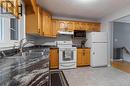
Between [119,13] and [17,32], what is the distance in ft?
11.5

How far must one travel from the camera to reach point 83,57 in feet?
16.5

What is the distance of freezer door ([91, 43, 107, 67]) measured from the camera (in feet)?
16.2

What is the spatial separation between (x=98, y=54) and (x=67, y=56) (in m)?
1.41

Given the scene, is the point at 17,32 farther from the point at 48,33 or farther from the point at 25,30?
the point at 48,33

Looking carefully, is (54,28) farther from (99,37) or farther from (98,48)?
(98,48)

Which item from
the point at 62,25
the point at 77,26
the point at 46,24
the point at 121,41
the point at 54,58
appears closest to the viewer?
the point at 46,24

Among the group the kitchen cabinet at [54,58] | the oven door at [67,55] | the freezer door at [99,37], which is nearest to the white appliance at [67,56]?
the oven door at [67,55]

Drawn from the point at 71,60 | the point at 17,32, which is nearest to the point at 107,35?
the point at 71,60

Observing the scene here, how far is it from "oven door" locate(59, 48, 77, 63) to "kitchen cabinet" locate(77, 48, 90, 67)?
33cm

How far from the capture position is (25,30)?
11.5ft

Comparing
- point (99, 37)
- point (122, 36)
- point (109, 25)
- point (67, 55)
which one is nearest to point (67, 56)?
point (67, 55)

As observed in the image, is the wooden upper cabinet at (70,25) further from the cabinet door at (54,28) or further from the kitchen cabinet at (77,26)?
the cabinet door at (54,28)

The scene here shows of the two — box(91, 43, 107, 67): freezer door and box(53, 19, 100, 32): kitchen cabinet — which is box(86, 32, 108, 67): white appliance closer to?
box(91, 43, 107, 67): freezer door

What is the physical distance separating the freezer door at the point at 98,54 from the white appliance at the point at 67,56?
81 cm
